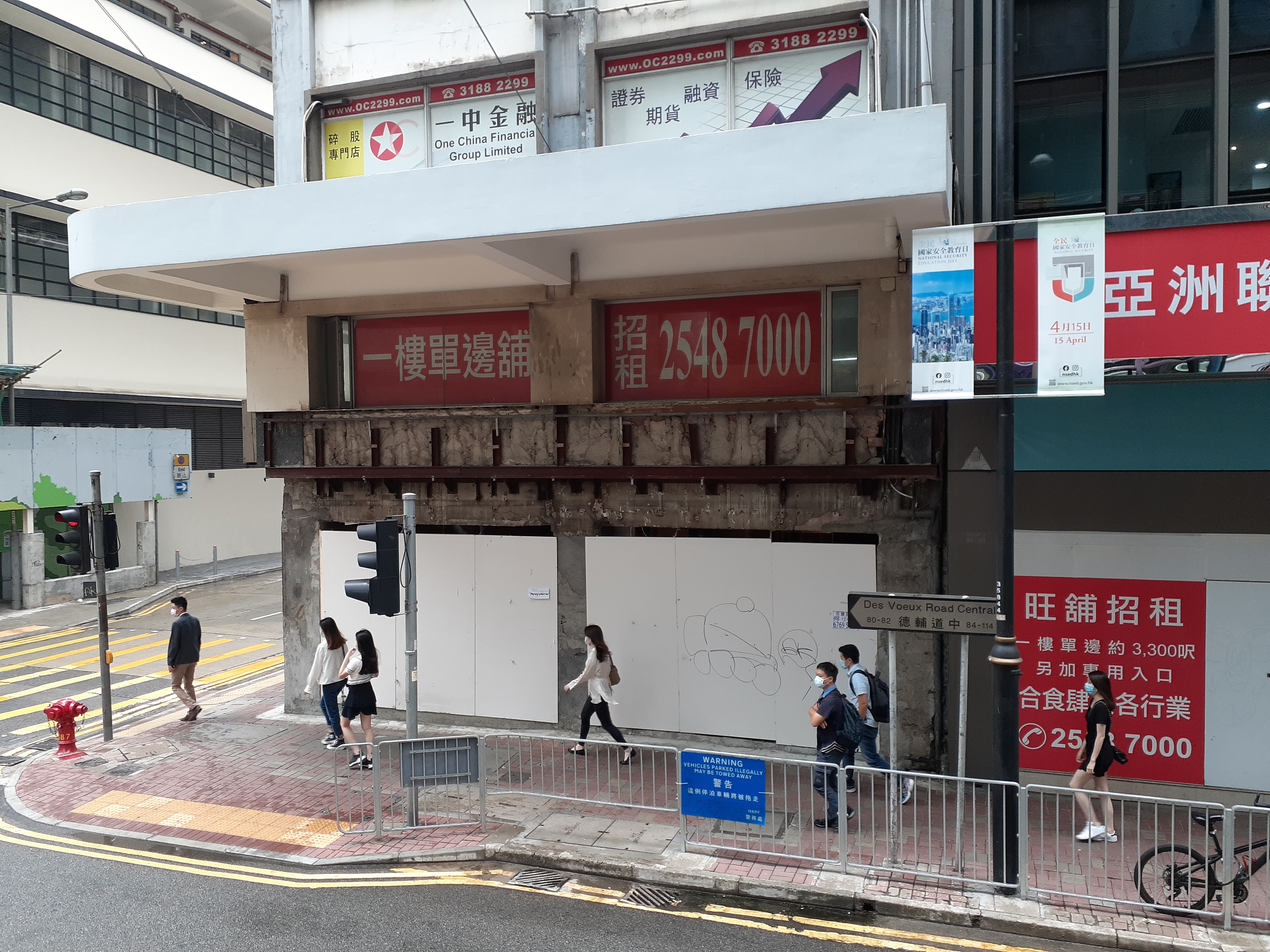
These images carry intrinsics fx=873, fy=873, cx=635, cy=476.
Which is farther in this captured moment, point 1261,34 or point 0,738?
point 0,738

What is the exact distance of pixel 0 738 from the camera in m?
11.8

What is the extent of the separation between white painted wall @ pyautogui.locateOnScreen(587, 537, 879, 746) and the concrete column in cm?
1786

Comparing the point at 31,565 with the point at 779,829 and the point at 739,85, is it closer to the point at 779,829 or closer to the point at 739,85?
the point at 739,85

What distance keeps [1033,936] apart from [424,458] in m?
8.67

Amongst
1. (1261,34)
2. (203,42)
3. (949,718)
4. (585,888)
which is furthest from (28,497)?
(1261,34)

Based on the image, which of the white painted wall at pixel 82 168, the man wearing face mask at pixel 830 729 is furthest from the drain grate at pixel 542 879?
the white painted wall at pixel 82 168

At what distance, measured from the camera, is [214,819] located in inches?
347

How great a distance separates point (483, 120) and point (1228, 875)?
1130 centimetres

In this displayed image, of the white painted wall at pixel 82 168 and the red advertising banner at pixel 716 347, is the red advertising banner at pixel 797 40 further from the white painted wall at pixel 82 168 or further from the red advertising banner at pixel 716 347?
the white painted wall at pixel 82 168

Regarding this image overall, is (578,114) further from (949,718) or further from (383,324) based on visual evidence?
(949,718)

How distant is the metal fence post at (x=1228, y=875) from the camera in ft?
20.6

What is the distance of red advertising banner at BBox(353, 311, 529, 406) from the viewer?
11.7 meters

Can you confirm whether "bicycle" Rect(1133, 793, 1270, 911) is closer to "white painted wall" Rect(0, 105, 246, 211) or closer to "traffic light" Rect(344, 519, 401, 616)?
"traffic light" Rect(344, 519, 401, 616)

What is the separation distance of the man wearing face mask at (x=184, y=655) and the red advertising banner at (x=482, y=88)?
768 centimetres
